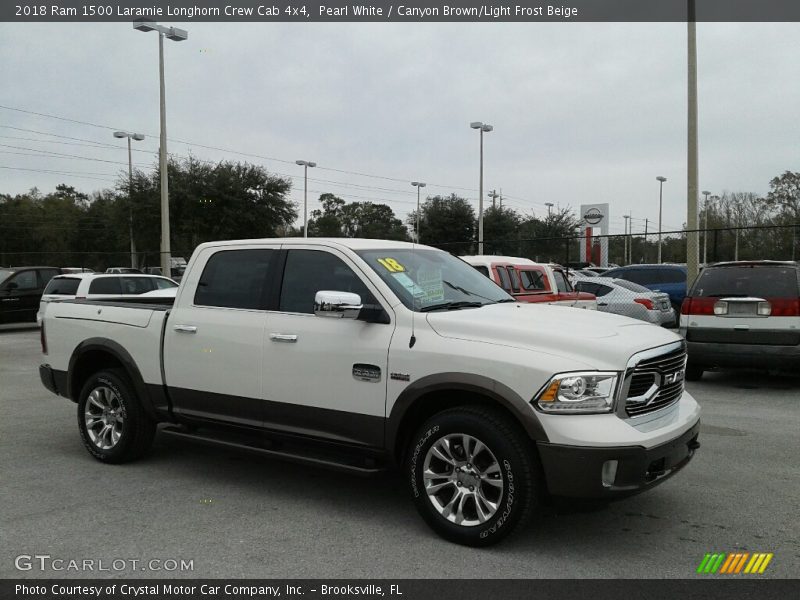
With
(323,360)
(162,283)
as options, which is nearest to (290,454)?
(323,360)

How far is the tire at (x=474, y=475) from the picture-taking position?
396cm

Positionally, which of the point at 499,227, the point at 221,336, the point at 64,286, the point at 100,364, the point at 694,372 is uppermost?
the point at 499,227

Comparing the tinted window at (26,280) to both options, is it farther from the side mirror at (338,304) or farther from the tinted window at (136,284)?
the side mirror at (338,304)

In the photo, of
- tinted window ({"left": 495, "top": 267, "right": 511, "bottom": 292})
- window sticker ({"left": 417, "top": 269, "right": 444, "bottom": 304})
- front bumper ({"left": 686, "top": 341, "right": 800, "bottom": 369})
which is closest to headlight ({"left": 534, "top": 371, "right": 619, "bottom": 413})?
window sticker ({"left": 417, "top": 269, "right": 444, "bottom": 304})

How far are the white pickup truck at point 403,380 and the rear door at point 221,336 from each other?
13 mm

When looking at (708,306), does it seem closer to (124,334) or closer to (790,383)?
(790,383)

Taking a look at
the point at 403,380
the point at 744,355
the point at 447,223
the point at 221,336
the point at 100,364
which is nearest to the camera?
the point at 403,380

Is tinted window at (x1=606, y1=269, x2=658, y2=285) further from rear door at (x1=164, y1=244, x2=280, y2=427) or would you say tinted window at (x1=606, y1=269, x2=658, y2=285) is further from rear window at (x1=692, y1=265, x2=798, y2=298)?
rear door at (x1=164, y1=244, x2=280, y2=427)

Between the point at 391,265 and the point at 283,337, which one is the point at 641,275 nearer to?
the point at 391,265

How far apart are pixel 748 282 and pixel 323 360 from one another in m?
7.07

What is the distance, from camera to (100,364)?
20.9 feet

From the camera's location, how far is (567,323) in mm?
4453

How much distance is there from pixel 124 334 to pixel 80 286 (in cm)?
1033

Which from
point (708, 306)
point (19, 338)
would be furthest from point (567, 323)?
point (19, 338)
